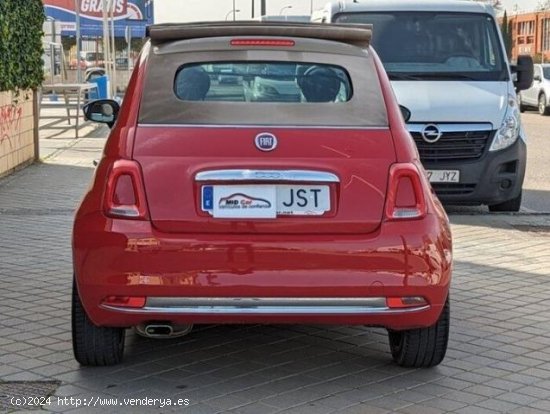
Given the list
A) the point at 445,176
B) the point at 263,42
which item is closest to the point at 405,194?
the point at 263,42

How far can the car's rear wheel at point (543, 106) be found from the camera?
31559 mm

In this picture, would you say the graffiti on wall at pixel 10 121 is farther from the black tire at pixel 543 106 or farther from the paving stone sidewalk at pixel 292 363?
the black tire at pixel 543 106

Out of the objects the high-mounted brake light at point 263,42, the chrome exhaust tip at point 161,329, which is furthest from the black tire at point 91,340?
the high-mounted brake light at point 263,42

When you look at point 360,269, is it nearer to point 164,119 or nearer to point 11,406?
point 164,119

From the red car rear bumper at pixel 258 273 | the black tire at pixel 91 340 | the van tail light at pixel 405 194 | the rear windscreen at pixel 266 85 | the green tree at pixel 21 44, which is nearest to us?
the red car rear bumper at pixel 258 273

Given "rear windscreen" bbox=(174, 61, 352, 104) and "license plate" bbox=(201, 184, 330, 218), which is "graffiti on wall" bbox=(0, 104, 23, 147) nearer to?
"rear windscreen" bbox=(174, 61, 352, 104)

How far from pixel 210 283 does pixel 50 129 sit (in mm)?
18468

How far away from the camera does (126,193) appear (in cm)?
447

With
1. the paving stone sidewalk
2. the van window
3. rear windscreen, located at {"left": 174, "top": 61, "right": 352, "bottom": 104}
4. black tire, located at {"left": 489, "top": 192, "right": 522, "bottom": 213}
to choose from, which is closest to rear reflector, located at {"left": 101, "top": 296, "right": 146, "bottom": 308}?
the paving stone sidewalk

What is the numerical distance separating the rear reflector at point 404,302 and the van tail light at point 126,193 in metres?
1.13

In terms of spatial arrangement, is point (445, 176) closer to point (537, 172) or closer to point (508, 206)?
point (508, 206)

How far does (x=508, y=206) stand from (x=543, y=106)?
22263mm

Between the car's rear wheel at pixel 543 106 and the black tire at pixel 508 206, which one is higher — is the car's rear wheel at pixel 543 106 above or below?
below

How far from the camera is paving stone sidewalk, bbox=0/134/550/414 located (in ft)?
14.8
